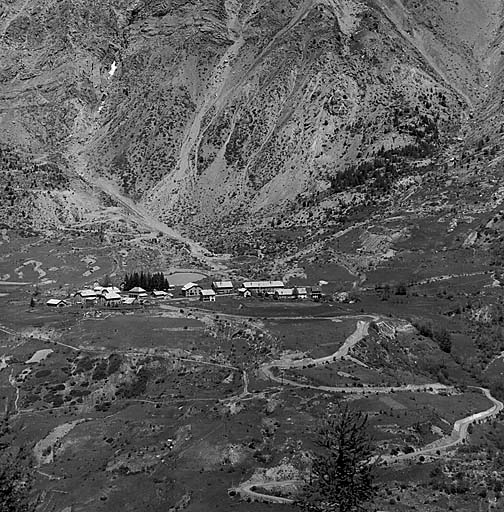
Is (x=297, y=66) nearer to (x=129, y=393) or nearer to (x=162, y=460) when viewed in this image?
(x=129, y=393)

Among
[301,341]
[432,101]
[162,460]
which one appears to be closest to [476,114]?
[432,101]

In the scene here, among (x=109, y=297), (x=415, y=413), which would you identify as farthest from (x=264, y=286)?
(x=415, y=413)

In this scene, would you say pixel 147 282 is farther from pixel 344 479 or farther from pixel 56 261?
pixel 344 479

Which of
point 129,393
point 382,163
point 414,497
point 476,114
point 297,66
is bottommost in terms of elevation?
point 129,393

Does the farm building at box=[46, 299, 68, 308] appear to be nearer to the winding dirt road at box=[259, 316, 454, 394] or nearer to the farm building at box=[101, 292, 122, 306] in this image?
the farm building at box=[101, 292, 122, 306]

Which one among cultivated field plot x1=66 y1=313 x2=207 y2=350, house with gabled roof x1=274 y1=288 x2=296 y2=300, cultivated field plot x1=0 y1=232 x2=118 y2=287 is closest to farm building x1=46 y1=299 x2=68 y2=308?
cultivated field plot x1=66 y1=313 x2=207 y2=350

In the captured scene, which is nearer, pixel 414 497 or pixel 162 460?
pixel 414 497

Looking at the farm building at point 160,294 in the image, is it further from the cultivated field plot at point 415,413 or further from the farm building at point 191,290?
the cultivated field plot at point 415,413
